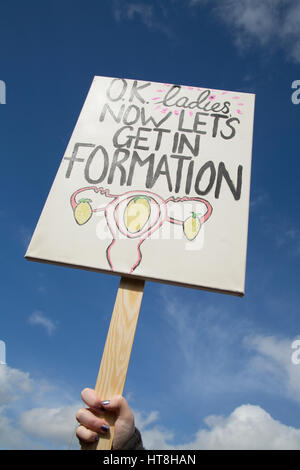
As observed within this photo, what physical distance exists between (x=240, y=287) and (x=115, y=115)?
153 cm

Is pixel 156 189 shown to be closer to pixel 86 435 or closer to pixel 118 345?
pixel 118 345

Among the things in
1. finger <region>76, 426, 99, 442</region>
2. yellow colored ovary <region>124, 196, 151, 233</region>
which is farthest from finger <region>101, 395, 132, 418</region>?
yellow colored ovary <region>124, 196, 151, 233</region>

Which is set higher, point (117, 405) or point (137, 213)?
point (137, 213)

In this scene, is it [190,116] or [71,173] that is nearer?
[71,173]

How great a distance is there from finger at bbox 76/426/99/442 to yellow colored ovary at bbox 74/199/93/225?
40.1 inches

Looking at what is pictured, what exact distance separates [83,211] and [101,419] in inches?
42.4

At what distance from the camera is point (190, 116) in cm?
227

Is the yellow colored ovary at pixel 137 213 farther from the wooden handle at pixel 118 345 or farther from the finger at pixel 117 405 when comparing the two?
the finger at pixel 117 405

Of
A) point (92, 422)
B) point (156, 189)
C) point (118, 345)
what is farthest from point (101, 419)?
point (156, 189)

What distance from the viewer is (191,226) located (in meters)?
1.74

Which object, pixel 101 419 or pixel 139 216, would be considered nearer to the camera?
pixel 101 419

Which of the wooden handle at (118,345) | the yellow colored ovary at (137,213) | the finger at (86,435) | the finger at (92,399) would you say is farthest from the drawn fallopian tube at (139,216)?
the finger at (86,435)

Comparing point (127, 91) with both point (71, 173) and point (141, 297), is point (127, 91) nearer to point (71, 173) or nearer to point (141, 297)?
point (71, 173)
